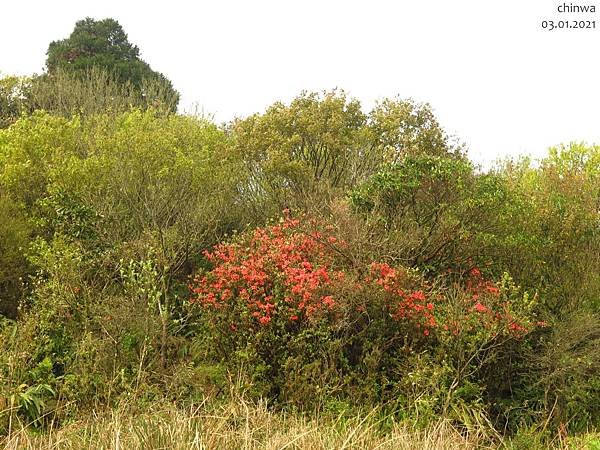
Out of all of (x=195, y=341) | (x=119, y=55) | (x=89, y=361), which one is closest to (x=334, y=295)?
(x=195, y=341)

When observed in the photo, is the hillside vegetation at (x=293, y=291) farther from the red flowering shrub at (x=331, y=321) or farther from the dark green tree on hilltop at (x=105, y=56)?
the dark green tree on hilltop at (x=105, y=56)

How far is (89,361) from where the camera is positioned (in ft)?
30.4

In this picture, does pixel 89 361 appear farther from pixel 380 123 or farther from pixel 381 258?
pixel 380 123

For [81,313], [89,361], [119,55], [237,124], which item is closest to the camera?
[89,361]

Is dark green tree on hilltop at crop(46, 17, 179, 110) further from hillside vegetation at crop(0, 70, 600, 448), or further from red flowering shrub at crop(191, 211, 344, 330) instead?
red flowering shrub at crop(191, 211, 344, 330)

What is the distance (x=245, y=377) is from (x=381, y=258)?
3.28 meters

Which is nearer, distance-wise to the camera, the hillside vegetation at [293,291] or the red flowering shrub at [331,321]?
the hillside vegetation at [293,291]

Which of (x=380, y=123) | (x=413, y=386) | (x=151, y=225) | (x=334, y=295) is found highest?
(x=380, y=123)

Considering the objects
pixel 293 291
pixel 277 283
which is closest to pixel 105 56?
pixel 277 283

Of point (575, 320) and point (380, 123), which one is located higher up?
point (380, 123)

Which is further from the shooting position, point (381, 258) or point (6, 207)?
point (6, 207)

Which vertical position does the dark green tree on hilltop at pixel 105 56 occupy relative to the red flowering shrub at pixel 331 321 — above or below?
above

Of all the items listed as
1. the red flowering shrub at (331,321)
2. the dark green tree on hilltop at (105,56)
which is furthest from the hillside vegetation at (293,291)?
the dark green tree on hilltop at (105,56)

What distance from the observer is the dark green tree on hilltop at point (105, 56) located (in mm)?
29744
